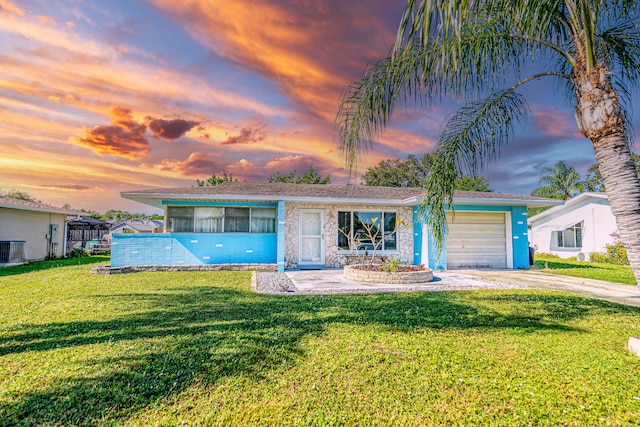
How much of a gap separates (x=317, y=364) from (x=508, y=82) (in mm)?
4673

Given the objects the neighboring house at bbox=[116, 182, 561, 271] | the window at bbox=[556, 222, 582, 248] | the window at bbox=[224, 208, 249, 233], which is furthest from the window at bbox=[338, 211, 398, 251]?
the window at bbox=[556, 222, 582, 248]

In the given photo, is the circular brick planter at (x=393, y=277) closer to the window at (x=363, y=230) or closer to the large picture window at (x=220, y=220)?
the window at (x=363, y=230)

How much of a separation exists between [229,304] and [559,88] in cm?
670

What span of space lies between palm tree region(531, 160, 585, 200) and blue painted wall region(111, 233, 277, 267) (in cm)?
3050

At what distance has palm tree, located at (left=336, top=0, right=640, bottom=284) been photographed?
3.43m

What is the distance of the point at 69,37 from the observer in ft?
25.7

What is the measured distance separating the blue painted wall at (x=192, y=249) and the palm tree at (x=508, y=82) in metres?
8.27

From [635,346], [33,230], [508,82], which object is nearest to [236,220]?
[508,82]

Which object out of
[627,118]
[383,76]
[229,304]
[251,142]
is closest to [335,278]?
[229,304]

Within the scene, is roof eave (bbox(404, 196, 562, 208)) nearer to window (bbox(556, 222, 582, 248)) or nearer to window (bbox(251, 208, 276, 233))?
window (bbox(251, 208, 276, 233))

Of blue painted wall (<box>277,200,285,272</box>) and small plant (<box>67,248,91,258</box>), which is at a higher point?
blue painted wall (<box>277,200,285,272</box>)

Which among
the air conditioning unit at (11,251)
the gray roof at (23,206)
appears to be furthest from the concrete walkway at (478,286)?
the gray roof at (23,206)

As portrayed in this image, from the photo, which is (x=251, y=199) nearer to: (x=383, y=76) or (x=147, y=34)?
(x=147, y=34)

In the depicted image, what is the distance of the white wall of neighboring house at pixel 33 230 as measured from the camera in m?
14.6
